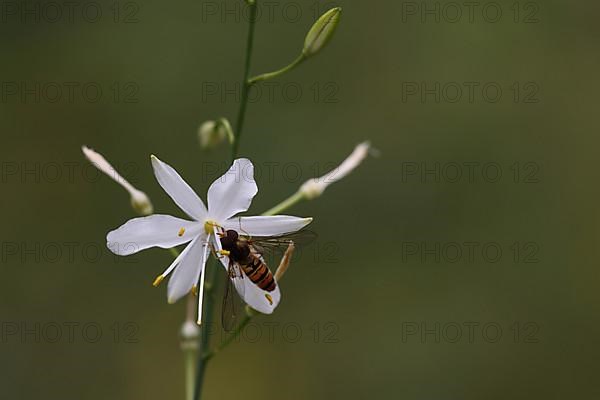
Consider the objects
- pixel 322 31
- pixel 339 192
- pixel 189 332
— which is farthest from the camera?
pixel 339 192

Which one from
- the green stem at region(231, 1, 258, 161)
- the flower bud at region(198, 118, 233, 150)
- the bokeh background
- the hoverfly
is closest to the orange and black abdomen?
the hoverfly

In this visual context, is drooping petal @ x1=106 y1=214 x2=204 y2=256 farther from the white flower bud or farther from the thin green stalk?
the white flower bud

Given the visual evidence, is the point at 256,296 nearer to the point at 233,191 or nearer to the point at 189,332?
the point at 233,191

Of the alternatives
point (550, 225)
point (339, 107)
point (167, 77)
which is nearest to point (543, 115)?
point (550, 225)

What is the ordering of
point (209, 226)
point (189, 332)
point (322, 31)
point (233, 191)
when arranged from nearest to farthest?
1. point (233, 191)
2. point (209, 226)
3. point (322, 31)
4. point (189, 332)

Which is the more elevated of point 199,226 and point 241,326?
point 199,226

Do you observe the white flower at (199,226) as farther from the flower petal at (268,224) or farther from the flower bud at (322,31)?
the flower bud at (322,31)

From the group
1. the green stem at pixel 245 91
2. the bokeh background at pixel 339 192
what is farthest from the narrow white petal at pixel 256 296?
the bokeh background at pixel 339 192

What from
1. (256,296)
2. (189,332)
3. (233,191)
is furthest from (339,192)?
(233,191)
